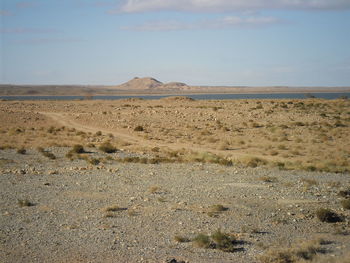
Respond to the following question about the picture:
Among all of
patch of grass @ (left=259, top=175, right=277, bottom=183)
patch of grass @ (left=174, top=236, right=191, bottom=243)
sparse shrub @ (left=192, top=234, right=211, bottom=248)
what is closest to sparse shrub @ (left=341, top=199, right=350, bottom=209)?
patch of grass @ (left=259, top=175, right=277, bottom=183)

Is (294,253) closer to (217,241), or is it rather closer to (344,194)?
(217,241)

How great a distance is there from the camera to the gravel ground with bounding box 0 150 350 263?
9.52 m

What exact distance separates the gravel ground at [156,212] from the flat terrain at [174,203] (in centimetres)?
3

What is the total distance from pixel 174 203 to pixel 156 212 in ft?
3.68

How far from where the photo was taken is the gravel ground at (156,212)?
31.2 feet

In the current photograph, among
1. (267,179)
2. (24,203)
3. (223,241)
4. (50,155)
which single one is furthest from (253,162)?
(223,241)

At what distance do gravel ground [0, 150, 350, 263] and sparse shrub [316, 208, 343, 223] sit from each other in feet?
0.64

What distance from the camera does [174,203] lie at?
1342 centimetres

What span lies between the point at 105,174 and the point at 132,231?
7628 mm

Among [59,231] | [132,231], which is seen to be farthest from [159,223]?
[59,231]

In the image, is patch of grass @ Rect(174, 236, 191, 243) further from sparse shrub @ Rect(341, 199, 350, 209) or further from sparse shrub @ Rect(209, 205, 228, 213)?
sparse shrub @ Rect(341, 199, 350, 209)

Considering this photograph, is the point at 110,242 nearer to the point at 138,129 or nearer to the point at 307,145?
the point at 307,145

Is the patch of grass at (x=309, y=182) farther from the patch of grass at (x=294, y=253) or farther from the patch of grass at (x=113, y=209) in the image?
the patch of grass at (x=113, y=209)

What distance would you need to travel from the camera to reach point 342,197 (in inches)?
555
